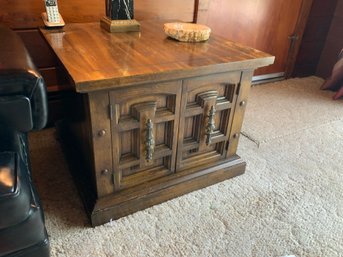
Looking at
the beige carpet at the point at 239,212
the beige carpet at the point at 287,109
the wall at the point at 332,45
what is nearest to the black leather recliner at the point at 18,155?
the beige carpet at the point at 239,212

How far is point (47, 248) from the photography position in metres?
0.88

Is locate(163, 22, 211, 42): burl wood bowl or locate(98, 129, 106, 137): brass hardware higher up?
locate(163, 22, 211, 42): burl wood bowl

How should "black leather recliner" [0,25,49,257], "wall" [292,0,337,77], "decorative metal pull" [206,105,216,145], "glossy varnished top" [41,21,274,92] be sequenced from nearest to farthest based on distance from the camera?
1. "black leather recliner" [0,25,49,257]
2. "glossy varnished top" [41,21,274,92]
3. "decorative metal pull" [206,105,216,145]
4. "wall" [292,0,337,77]

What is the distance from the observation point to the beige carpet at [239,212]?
1.06 metres

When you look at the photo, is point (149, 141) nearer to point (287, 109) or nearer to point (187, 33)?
point (187, 33)

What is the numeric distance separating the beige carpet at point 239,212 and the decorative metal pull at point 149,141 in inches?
9.4

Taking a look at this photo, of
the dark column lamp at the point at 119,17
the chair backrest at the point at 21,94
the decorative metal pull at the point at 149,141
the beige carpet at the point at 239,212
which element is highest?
the dark column lamp at the point at 119,17

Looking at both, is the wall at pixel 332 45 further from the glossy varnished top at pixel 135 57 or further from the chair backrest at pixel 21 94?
the chair backrest at pixel 21 94

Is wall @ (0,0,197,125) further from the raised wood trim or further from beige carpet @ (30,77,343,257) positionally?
the raised wood trim

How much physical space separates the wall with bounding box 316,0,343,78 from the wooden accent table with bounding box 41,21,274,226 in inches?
70.6

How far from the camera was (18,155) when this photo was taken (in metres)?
0.88

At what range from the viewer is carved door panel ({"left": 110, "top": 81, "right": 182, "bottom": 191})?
40.1 inches

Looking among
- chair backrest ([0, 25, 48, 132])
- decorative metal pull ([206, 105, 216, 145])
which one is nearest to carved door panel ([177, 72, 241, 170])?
decorative metal pull ([206, 105, 216, 145])

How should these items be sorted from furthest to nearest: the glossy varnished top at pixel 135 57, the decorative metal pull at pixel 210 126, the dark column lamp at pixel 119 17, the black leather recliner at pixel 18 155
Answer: the dark column lamp at pixel 119 17 → the decorative metal pull at pixel 210 126 → the glossy varnished top at pixel 135 57 → the black leather recliner at pixel 18 155
